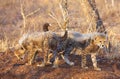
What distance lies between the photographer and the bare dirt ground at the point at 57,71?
7570 millimetres

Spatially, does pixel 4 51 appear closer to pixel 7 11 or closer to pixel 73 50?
pixel 73 50

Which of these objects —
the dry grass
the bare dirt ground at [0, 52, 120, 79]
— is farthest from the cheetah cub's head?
the dry grass

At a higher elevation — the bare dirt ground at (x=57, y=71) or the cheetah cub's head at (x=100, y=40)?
the cheetah cub's head at (x=100, y=40)

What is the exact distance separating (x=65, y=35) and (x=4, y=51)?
86.1 inches

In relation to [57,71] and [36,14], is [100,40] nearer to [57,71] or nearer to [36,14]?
[57,71]

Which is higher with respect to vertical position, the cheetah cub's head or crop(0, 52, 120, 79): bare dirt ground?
the cheetah cub's head

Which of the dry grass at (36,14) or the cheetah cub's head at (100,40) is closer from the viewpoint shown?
the cheetah cub's head at (100,40)

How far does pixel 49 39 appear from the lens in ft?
26.4

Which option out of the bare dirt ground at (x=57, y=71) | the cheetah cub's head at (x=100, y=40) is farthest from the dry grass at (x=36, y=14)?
the cheetah cub's head at (x=100, y=40)

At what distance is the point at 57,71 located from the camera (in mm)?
7809

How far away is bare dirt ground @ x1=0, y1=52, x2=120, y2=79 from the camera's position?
24.8 ft

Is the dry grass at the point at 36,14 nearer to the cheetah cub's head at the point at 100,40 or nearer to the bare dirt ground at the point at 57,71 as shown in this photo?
the bare dirt ground at the point at 57,71

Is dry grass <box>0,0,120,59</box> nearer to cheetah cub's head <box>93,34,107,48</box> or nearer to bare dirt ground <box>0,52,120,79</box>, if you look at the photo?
bare dirt ground <box>0,52,120,79</box>

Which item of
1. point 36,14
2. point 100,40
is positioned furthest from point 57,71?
point 36,14
